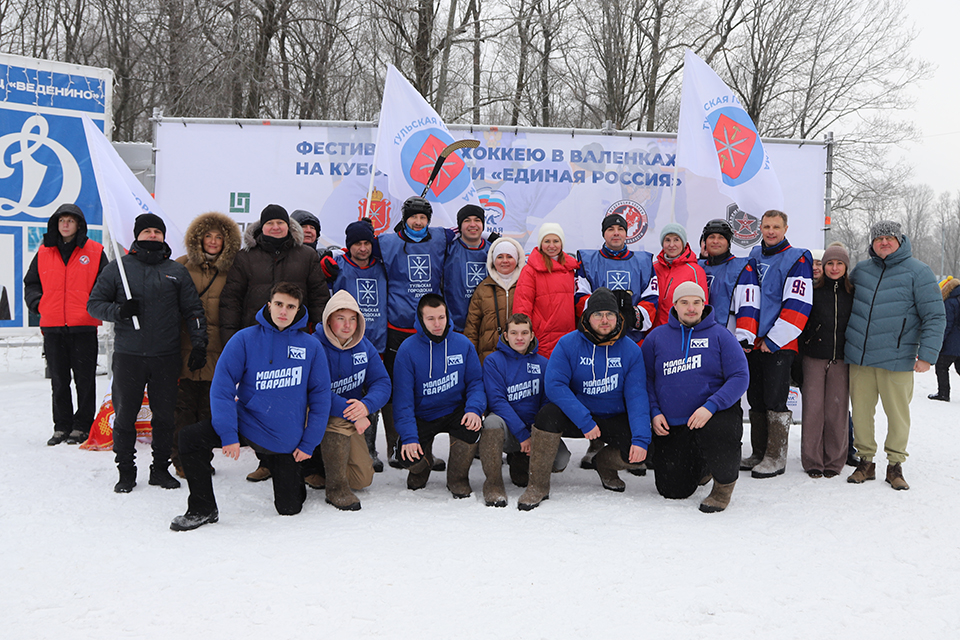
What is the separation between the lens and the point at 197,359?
406 centimetres

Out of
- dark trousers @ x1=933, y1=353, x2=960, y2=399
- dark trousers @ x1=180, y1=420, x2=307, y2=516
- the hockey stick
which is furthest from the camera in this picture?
dark trousers @ x1=933, y1=353, x2=960, y2=399

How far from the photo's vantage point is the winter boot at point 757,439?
4820 mm

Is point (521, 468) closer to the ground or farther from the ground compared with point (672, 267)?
closer to the ground

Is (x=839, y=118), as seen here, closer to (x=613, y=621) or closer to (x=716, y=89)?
(x=716, y=89)

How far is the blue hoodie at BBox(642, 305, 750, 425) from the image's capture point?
12.6ft

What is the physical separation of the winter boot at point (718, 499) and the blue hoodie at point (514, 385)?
115 centimetres

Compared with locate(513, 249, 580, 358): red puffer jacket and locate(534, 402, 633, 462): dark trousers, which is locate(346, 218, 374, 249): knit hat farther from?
locate(534, 402, 633, 462): dark trousers

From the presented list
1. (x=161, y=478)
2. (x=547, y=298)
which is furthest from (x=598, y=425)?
(x=161, y=478)

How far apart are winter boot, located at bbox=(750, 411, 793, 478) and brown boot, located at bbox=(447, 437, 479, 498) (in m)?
2.11

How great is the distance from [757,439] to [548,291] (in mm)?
1991

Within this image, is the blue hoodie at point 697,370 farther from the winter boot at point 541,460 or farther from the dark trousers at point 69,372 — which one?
the dark trousers at point 69,372

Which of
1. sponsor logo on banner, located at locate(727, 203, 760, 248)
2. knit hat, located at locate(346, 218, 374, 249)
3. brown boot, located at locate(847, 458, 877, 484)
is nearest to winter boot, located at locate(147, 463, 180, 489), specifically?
knit hat, located at locate(346, 218, 374, 249)

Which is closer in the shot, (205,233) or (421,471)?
(421,471)

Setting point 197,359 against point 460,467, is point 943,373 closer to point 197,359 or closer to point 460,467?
point 460,467
